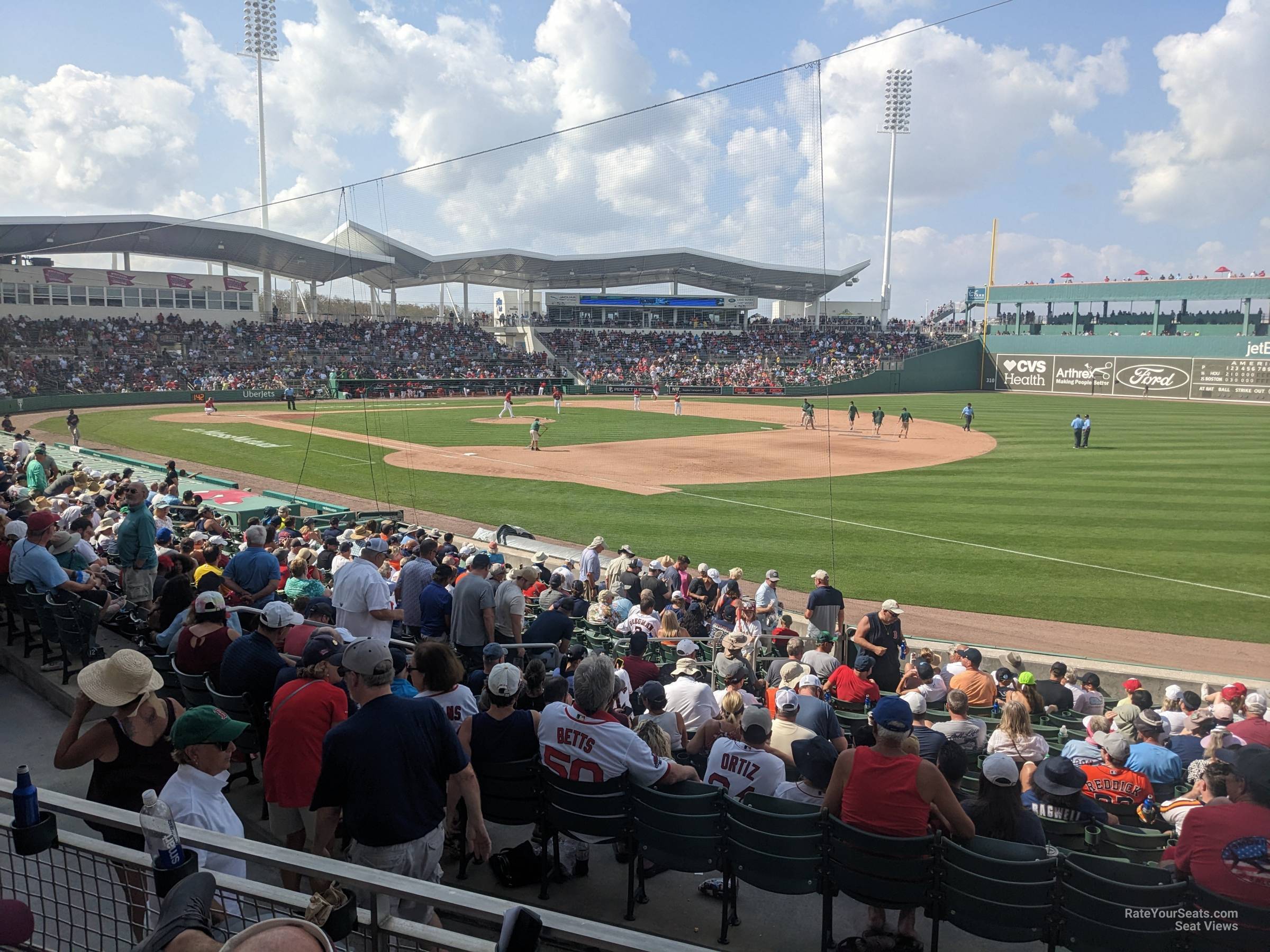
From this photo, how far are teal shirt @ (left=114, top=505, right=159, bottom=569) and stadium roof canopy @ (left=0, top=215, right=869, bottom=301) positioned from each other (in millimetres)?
21159

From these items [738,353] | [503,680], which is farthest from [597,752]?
[738,353]

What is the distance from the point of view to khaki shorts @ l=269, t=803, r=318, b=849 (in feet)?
14.4

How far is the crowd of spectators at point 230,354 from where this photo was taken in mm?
49281

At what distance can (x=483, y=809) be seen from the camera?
4.89m

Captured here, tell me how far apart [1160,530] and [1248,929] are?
18.2 meters

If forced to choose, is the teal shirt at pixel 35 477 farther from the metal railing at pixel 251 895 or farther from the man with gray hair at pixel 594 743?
the man with gray hair at pixel 594 743

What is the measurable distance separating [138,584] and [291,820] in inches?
224

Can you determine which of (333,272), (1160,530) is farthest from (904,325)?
(1160,530)

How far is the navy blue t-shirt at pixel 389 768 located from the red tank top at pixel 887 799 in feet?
6.71

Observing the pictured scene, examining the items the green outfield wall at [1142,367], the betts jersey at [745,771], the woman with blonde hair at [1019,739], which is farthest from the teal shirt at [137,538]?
the green outfield wall at [1142,367]

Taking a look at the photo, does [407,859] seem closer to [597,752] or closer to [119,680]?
[597,752]

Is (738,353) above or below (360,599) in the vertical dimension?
above

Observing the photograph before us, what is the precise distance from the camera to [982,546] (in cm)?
1797

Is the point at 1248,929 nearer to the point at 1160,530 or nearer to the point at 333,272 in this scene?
the point at 1160,530
